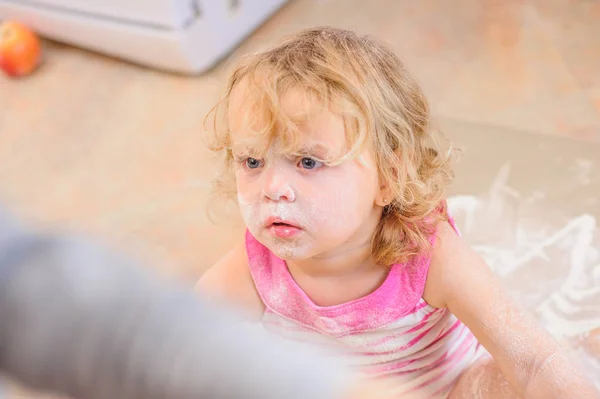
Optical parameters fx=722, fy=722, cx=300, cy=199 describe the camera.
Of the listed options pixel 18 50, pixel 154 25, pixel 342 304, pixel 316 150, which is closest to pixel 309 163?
pixel 316 150

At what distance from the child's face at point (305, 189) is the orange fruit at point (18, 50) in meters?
1.25

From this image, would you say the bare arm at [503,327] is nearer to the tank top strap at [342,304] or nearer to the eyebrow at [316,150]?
the tank top strap at [342,304]

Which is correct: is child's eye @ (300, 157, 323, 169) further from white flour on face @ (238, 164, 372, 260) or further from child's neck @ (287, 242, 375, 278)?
child's neck @ (287, 242, 375, 278)

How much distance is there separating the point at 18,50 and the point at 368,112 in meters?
1.36

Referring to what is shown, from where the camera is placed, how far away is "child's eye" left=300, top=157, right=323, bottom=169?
2.57 ft

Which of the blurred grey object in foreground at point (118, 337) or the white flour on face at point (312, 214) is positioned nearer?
the blurred grey object in foreground at point (118, 337)

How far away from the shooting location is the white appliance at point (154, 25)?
66.9 inches

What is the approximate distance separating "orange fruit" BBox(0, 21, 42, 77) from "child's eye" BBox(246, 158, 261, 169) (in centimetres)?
128

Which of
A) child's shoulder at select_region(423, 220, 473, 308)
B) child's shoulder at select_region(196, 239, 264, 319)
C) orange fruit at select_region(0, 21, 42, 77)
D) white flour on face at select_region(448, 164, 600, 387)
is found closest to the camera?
child's shoulder at select_region(423, 220, 473, 308)

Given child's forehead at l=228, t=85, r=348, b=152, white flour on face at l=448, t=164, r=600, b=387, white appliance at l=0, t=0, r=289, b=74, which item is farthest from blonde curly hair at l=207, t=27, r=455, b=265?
white appliance at l=0, t=0, r=289, b=74

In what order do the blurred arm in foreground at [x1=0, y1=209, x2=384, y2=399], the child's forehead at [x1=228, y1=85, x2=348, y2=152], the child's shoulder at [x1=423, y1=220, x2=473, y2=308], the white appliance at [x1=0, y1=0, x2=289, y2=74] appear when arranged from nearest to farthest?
the blurred arm in foreground at [x1=0, y1=209, x2=384, y2=399] → the child's forehead at [x1=228, y1=85, x2=348, y2=152] → the child's shoulder at [x1=423, y1=220, x2=473, y2=308] → the white appliance at [x1=0, y1=0, x2=289, y2=74]

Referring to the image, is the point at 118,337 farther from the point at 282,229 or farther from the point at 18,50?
the point at 18,50

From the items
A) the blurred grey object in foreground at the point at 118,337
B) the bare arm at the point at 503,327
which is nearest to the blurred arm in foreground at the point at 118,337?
the blurred grey object in foreground at the point at 118,337

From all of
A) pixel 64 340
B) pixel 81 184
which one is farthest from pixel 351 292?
pixel 81 184
